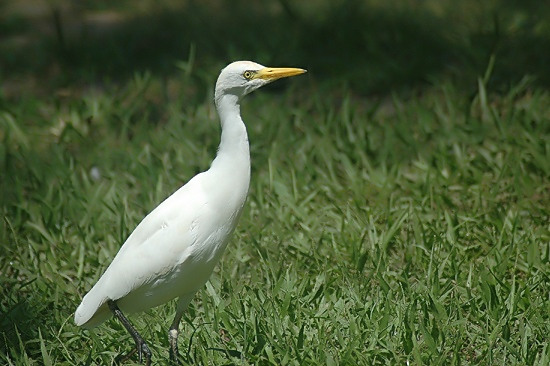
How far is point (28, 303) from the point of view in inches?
145

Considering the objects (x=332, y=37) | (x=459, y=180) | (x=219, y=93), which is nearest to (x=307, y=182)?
(x=459, y=180)

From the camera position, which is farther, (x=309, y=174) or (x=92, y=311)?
(x=309, y=174)

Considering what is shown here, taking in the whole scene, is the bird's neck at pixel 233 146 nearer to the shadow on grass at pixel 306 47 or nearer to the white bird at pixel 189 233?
the white bird at pixel 189 233

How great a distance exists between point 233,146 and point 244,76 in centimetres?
26

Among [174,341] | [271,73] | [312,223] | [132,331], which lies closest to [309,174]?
[312,223]

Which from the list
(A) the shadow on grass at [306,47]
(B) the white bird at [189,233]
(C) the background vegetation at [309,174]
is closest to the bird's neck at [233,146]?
(B) the white bird at [189,233]

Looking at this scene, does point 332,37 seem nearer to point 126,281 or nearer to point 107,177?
point 107,177

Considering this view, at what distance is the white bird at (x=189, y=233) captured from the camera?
9.82 feet

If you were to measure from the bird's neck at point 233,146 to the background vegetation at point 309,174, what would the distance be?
1.90 feet

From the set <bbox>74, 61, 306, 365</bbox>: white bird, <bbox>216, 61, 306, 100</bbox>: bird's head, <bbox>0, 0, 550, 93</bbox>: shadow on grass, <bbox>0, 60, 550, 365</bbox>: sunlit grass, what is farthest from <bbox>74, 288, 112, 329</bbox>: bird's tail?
<bbox>0, 0, 550, 93</bbox>: shadow on grass

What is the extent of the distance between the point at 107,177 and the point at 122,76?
1.40 metres

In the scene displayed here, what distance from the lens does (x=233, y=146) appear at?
3.06 meters

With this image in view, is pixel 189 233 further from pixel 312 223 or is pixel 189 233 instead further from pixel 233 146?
pixel 312 223

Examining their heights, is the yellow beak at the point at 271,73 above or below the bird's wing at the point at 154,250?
above
